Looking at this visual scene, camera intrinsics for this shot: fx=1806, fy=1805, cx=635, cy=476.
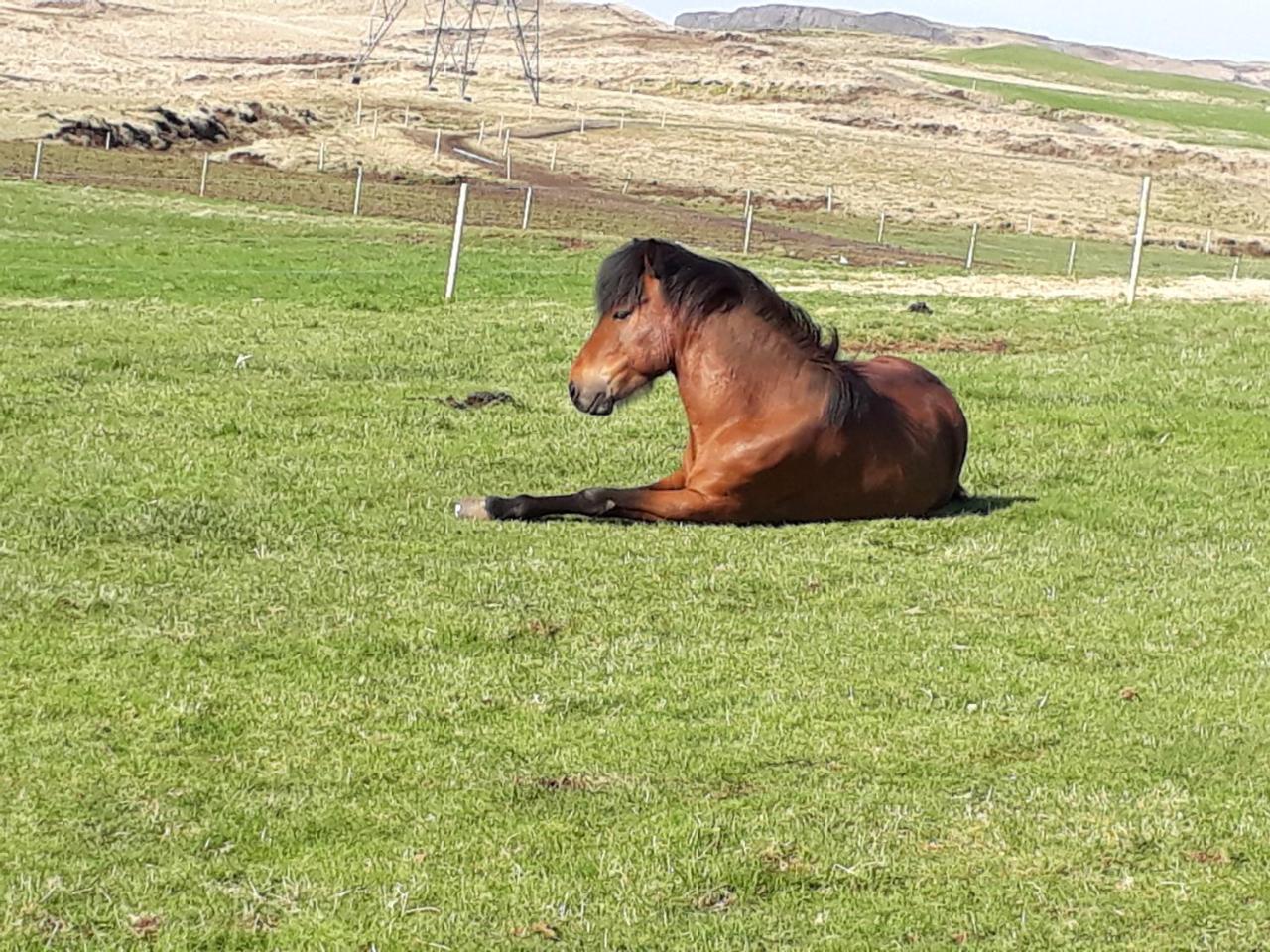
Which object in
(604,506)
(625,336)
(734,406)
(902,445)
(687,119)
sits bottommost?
(604,506)

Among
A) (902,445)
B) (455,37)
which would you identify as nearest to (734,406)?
(902,445)

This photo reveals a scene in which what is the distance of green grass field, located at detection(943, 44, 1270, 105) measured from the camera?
166 meters

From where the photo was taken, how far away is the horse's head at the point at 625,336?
10742 millimetres

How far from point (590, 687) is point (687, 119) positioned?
88.4 m

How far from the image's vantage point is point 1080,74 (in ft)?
568

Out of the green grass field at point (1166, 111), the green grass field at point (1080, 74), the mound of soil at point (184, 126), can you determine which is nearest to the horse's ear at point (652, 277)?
the mound of soil at point (184, 126)

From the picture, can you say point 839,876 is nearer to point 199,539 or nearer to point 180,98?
point 199,539

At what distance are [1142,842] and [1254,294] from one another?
20.6 m

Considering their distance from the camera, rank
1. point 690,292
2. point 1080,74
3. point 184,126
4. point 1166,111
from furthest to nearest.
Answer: point 1080,74, point 1166,111, point 184,126, point 690,292

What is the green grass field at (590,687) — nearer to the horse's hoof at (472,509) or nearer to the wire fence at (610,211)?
the horse's hoof at (472,509)

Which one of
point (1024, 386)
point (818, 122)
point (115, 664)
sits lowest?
point (115, 664)

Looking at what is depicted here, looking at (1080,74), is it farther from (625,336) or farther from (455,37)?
(625,336)

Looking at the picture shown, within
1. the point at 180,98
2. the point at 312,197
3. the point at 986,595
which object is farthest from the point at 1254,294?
the point at 180,98

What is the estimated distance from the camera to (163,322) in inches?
722
